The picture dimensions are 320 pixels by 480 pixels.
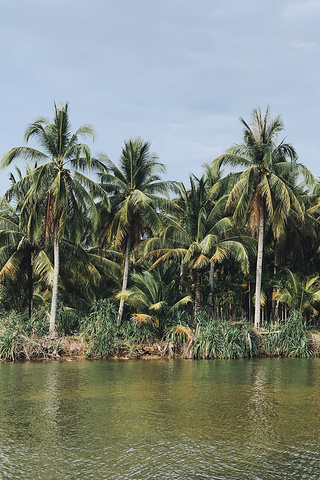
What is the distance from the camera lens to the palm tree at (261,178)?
2550 centimetres

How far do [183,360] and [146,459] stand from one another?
46.6ft

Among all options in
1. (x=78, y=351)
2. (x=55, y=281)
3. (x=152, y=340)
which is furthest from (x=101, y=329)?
(x=55, y=281)

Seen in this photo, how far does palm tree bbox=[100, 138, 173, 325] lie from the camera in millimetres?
25844

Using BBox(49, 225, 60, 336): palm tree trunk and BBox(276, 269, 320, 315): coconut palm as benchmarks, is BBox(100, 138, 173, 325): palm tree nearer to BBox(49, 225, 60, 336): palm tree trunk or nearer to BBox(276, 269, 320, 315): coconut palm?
BBox(49, 225, 60, 336): palm tree trunk

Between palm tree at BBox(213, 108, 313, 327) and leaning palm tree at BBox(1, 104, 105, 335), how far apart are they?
716 cm

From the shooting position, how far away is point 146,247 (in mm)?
27156

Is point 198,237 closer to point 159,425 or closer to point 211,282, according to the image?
point 211,282

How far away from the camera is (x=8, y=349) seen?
2134 centimetres

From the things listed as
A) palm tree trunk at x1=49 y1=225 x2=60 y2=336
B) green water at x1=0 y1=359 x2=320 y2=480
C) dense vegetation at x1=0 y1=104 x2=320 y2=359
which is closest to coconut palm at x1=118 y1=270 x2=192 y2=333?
dense vegetation at x1=0 y1=104 x2=320 y2=359

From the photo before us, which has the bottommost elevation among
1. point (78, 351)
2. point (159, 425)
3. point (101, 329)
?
point (159, 425)

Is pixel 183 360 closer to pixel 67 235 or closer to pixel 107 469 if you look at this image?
pixel 67 235

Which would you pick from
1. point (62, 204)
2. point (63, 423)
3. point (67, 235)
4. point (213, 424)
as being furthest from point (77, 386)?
point (67, 235)

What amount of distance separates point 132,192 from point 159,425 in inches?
662

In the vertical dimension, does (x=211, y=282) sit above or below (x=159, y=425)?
above
